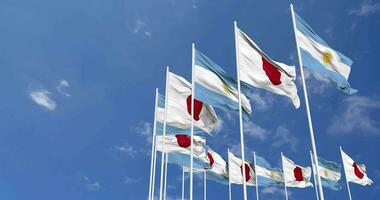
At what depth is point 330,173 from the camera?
35.9m

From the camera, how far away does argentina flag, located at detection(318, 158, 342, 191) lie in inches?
1405

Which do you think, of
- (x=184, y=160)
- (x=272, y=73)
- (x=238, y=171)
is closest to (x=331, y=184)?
(x=238, y=171)

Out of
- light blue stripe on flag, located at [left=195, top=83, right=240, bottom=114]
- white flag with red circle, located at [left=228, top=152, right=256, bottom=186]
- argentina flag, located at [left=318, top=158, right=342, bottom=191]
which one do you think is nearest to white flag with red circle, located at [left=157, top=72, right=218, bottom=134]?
light blue stripe on flag, located at [left=195, top=83, right=240, bottom=114]

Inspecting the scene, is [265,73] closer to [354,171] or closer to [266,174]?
[266,174]

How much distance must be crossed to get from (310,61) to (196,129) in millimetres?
7242

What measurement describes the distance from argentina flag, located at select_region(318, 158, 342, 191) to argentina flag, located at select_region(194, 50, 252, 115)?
20.4 meters

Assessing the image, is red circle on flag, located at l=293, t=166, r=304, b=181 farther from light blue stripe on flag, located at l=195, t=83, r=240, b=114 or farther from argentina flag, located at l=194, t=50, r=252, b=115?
light blue stripe on flag, located at l=195, t=83, r=240, b=114

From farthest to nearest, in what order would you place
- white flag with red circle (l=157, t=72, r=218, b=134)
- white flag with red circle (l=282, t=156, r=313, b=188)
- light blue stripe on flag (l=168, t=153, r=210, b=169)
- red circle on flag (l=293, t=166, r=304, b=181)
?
red circle on flag (l=293, t=166, r=304, b=181) → white flag with red circle (l=282, t=156, r=313, b=188) → light blue stripe on flag (l=168, t=153, r=210, b=169) → white flag with red circle (l=157, t=72, r=218, b=134)

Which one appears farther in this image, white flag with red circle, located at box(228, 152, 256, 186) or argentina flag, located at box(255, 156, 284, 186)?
argentina flag, located at box(255, 156, 284, 186)

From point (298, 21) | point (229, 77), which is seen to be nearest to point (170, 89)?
point (229, 77)

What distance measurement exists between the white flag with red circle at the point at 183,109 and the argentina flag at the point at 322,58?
6.04 metres

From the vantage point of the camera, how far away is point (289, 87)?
1634 centimetres

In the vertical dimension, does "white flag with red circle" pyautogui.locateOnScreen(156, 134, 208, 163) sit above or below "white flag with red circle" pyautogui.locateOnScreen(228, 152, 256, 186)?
below

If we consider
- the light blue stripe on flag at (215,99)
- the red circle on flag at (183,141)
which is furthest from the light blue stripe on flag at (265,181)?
the light blue stripe on flag at (215,99)
